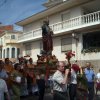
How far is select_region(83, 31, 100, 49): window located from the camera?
80.8 feet

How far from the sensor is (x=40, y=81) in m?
11.6

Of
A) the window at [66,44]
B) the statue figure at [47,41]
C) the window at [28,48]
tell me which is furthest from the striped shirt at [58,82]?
the window at [28,48]

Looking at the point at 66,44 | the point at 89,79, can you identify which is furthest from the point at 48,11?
the point at 89,79

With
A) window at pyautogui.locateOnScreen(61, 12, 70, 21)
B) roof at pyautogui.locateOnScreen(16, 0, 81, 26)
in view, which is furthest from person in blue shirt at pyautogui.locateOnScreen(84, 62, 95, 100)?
window at pyautogui.locateOnScreen(61, 12, 70, 21)

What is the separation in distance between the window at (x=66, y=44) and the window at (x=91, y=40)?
178 cm

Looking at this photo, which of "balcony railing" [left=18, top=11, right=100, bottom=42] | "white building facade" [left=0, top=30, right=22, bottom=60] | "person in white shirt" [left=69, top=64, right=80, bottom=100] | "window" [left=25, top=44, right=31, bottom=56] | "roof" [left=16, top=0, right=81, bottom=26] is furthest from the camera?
"white building facade" [left=0, top=30, right=22, bottom=60]

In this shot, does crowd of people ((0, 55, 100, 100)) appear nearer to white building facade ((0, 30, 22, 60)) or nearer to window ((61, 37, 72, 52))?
window ((61, 37, 72, 52))

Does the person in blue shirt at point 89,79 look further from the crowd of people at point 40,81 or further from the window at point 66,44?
the window at point 66,44

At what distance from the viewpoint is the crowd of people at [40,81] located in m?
7.74

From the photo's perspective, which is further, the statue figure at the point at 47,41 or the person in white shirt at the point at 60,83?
the statue figure at the point at 47,41

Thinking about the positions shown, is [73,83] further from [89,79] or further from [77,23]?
[77,23]

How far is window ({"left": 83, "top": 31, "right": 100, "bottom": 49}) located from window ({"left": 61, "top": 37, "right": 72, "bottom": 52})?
1.78 meters

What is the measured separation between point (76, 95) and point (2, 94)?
15.7ft

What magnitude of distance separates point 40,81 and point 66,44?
52.9 feet
